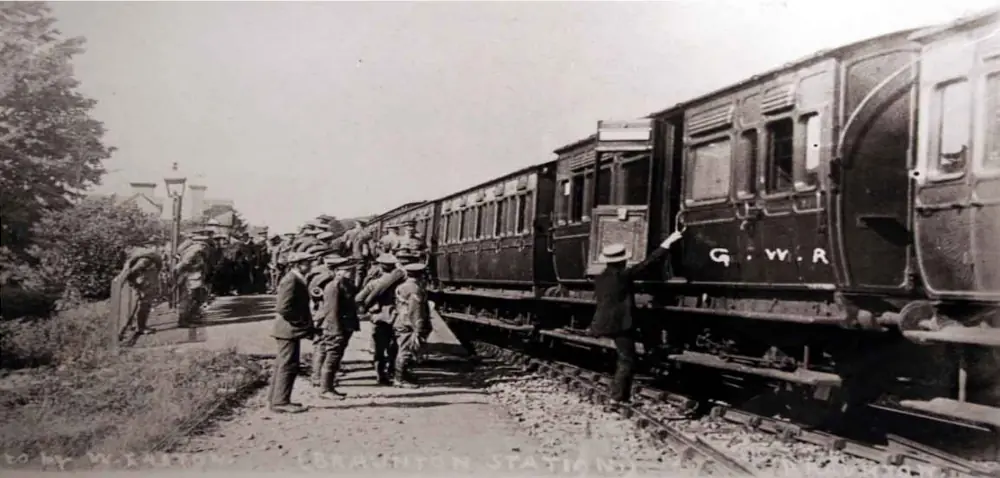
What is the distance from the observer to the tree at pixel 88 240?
17.0 ft

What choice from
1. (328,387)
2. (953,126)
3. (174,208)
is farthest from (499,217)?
(953,126)

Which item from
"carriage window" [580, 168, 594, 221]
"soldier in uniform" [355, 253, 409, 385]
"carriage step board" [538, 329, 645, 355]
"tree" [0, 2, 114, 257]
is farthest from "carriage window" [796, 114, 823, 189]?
"tree" [0, 2, 114, 257]

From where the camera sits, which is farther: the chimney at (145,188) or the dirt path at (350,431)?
the chimney at (145,188)

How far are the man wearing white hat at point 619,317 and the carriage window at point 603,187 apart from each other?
1610mm

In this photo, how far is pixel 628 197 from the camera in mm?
6570

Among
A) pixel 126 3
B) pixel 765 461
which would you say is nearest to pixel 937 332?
pixel 765 461

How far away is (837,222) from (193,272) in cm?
440

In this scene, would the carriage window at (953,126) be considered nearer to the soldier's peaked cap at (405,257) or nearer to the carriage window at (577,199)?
the carriage window at (577,199)

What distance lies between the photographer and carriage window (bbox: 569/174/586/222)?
778 cm

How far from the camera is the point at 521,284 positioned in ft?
30.1

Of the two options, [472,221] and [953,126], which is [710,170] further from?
[472,221]

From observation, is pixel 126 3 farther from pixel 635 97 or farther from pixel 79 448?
pixel 635 97

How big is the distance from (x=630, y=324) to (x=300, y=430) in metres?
2.36

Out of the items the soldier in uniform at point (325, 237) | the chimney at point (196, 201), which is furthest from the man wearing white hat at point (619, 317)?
the chimney at point (196, 201)
